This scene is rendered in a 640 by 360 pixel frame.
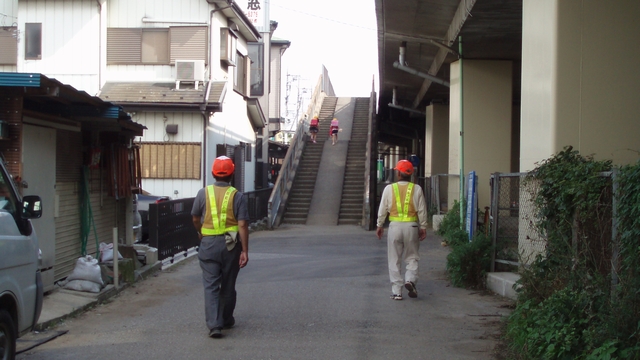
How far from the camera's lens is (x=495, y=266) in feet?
34.6

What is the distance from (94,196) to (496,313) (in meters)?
6.65

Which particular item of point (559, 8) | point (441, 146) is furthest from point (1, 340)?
point (441, 146)

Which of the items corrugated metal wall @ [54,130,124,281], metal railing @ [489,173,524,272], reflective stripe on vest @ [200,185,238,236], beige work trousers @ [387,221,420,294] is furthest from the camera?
metal railing @ [489,173,524,272]

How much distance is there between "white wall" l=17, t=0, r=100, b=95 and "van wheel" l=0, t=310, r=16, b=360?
15.7 m

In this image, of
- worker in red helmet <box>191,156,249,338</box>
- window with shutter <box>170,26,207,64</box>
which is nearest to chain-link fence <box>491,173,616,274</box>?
worker in red helmet <box>191,156,249,338</box>

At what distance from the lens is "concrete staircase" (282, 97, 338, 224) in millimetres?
22625

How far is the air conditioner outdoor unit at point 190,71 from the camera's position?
1973cm

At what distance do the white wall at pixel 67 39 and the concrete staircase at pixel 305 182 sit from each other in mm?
7353

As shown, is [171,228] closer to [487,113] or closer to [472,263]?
[472,263]

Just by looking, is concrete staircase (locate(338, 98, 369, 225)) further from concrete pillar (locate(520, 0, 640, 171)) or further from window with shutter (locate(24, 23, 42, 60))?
concrete pillar (locate(520, 0, 640, 171))

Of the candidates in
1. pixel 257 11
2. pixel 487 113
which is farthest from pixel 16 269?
pixel 257 11

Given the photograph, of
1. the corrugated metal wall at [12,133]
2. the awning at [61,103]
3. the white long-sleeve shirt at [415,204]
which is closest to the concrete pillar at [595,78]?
the white long-sleeve shirt at [415,204]

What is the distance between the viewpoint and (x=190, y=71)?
1977 cm

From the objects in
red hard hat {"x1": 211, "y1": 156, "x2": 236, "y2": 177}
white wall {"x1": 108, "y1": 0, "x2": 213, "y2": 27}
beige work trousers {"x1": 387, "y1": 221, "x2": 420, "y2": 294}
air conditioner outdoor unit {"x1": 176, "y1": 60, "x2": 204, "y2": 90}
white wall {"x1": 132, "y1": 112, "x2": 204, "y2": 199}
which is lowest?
beige work trousers {"x1": 387, "y1": 221, "x2": 420, "y2": 294}
